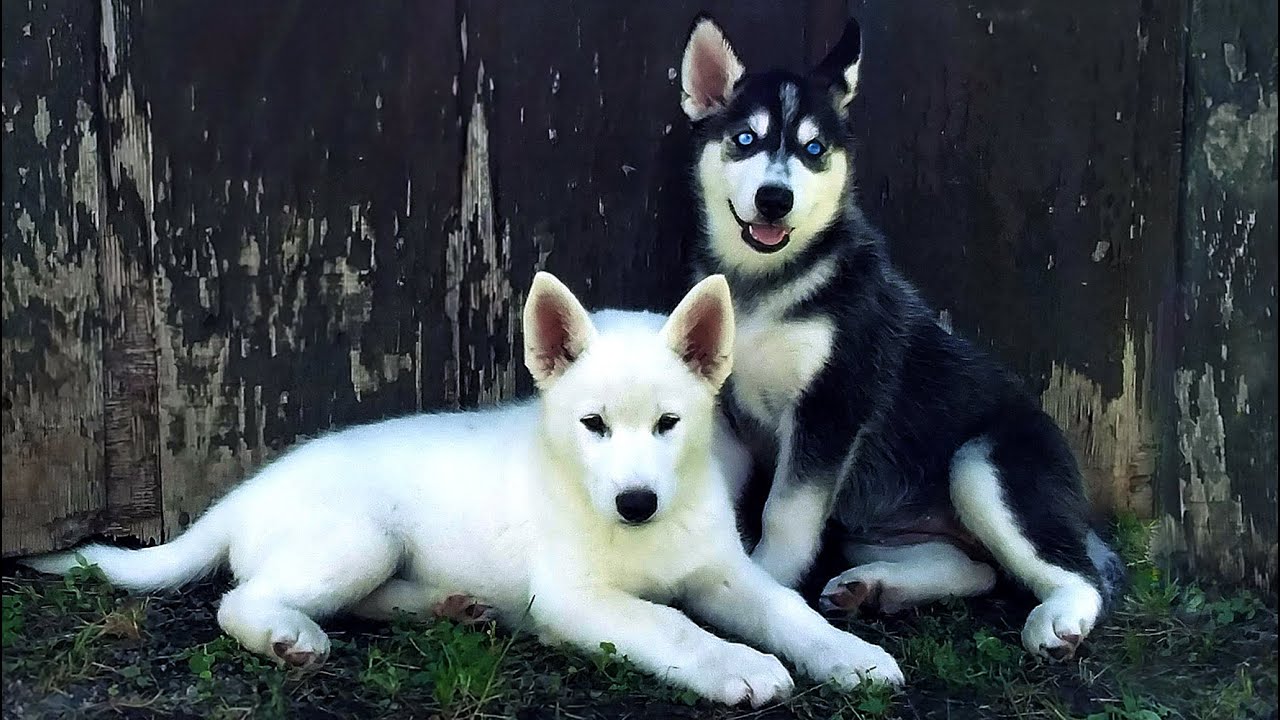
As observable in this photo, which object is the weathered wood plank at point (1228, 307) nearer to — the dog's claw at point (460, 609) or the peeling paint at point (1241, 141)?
the peeling paint at point (1241, 141)

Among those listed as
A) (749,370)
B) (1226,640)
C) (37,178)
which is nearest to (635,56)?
(749,370)

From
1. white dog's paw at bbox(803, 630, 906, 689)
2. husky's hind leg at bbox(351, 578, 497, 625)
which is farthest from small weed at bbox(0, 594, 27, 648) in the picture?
white dog's paw at bbox(803, 630, 906, 689)

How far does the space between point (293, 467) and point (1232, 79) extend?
2.93m

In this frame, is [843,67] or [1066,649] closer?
[1066,649]

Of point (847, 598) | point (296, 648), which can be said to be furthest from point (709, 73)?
point (296, 648)

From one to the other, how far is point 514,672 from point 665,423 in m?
0.77

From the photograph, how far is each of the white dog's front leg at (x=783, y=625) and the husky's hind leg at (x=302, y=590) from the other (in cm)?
93

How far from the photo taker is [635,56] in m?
4.38

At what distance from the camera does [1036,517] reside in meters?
4.03

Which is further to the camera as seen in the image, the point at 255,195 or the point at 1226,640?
the point at 255,195

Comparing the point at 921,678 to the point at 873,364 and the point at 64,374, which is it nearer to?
the point at 873,364

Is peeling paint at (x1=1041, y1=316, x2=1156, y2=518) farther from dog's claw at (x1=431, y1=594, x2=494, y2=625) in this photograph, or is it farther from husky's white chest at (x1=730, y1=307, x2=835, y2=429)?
dog's claw at (x1=431, y1=594, x2=494, y2=625)

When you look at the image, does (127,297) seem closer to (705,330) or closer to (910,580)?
(705,330)

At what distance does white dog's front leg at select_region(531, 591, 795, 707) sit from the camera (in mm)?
3320
